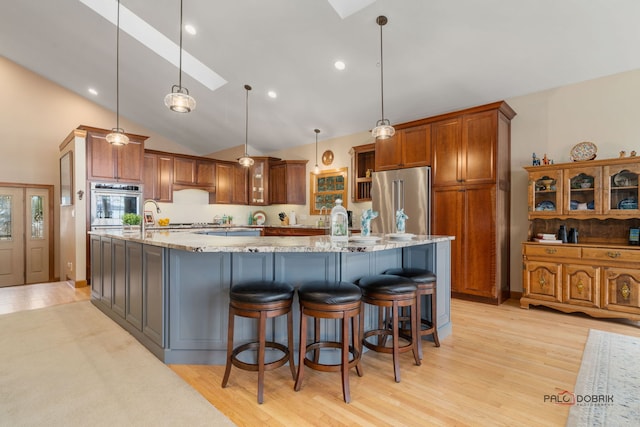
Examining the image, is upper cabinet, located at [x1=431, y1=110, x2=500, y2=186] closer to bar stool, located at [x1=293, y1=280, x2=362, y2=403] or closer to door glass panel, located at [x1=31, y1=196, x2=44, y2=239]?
bar stool, located at [x1=293, y1=280, x2=362, y2=403]

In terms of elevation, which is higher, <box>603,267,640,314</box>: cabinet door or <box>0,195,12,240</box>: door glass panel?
<box>0,195,12,240</box>: door glass panel

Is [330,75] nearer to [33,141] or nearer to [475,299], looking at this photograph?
[475,299]

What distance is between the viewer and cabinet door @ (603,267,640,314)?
10.8 ft

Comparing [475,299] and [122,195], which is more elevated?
[122,195]

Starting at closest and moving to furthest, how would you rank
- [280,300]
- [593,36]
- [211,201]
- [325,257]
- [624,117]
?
1. [280,300]
2. [325,257]
3. [593,36]
4. [624,117]
5. [211,201]

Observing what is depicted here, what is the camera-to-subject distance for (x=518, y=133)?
4.34 m

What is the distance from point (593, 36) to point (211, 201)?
700 centimetres

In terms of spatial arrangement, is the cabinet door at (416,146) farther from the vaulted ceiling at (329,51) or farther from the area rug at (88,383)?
the area rug at (88,383)

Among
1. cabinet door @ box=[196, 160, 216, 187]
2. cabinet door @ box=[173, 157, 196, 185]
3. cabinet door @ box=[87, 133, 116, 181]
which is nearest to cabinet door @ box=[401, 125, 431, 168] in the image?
cabinet door @ box=[196, 160, 216, 187]

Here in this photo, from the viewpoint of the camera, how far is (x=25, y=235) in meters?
6.14

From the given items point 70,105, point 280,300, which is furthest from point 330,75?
point 70,105

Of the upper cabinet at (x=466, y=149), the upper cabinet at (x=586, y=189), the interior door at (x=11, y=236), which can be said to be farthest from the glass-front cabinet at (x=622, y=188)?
the interior door at (x=11, y=236)

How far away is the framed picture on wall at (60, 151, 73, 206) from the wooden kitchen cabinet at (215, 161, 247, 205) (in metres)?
2.70

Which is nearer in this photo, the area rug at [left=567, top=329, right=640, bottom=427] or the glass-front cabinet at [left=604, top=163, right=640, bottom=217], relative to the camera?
the area rug at [left=567, top=329, right=640, bottom=427]
